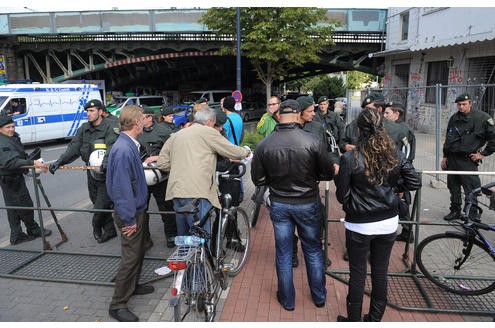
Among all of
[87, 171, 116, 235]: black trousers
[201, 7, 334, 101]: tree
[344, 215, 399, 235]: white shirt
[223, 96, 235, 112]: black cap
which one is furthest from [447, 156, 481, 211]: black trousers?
[201, 7, 334, 101]: tree

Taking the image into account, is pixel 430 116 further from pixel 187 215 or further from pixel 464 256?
pixel 187 215

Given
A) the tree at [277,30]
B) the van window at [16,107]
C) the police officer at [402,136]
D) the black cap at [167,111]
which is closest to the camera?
the police officer at [402,136]

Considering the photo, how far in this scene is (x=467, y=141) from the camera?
5.19 m

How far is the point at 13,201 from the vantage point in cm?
505

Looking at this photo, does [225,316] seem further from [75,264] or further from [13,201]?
[13,201]

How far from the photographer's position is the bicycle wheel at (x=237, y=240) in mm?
4180

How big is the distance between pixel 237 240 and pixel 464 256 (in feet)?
7.79

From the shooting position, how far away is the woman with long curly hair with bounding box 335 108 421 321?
104 inches

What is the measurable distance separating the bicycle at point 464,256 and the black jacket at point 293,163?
149 cm

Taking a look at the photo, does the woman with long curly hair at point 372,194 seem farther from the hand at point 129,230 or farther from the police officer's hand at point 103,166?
the police officer's hand at point 103,166

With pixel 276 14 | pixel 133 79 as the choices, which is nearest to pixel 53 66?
pixel 133 79

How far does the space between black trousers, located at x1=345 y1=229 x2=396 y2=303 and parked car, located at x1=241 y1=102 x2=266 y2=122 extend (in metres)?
23.4

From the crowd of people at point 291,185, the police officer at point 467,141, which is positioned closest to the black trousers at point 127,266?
the crowd of people at point 291,185

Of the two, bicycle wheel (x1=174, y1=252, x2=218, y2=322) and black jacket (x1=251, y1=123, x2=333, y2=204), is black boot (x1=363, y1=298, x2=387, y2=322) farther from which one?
bicycle wheel (x1=174, y1=252, x2=218, y2=322)
